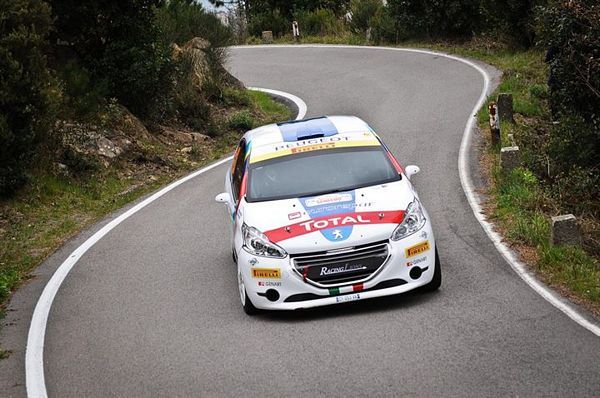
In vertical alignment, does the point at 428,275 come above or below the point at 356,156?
below

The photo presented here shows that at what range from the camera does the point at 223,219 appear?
14.6 m

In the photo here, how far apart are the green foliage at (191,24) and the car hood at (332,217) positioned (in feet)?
52.1

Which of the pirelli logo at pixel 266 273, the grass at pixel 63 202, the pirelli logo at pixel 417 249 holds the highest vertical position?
the pirelli logo at pixel 417 249

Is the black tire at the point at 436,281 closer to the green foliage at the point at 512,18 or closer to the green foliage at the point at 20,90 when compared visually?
the green foliage at the point at 20,90

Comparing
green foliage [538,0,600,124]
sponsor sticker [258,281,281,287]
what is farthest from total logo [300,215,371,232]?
green foliage [538,0,600,124]

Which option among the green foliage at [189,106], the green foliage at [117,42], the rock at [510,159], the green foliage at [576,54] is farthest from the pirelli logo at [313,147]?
the green foliage at [189,106]

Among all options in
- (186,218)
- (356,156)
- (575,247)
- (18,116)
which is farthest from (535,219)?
(18,116)

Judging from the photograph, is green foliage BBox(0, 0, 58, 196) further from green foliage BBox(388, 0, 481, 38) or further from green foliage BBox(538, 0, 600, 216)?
green foliage BBox(388, 0, 481, 38)

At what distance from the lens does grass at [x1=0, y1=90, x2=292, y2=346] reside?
13.8 m

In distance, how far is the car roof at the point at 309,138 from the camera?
1116 cm

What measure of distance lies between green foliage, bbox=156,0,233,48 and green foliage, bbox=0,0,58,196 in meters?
9.24

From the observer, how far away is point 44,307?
11.1 m

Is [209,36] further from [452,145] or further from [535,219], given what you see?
[535,219]

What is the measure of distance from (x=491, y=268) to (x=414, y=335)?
2.37 meters
